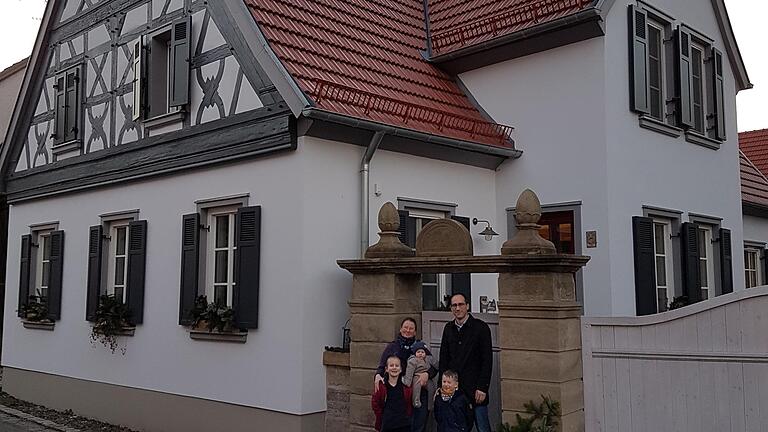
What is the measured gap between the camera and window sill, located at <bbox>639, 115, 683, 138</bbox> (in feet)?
36.6

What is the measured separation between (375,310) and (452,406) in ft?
5.05

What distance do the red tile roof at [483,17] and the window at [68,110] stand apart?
5.94m

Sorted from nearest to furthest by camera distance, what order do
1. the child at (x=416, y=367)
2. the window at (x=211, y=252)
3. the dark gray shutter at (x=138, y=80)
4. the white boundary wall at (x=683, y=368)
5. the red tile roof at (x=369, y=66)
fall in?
1. the white boundary wall at (x=683, y=368)
2. the child at (x=416, y=367)
3. the red tile roof at (x=369, y=66)
4. the window at (x=211, y=252)
5. the dark gray shutter at (x=138, y=80)

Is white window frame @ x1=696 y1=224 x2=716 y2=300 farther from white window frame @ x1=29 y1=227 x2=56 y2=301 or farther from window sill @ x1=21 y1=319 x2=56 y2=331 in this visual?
white window frame @ x1=29 y1=227 x2=56 y2=301

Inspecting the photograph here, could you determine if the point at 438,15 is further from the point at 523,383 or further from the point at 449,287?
the point at 523,383

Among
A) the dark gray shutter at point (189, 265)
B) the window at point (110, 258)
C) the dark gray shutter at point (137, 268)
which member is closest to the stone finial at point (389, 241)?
the dark gray shutter at point (189, 265)

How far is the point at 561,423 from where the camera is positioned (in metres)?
6.87

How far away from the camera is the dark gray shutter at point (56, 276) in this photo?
13219mm

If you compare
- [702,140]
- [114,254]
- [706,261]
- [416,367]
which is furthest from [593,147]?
[114,254]

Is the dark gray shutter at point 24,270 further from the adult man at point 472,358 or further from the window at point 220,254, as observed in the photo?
the adult man at point 472,358

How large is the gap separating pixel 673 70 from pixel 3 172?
12.0 meters

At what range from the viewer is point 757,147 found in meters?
22.8

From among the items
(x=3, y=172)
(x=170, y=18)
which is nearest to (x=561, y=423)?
(x=170, y=18)

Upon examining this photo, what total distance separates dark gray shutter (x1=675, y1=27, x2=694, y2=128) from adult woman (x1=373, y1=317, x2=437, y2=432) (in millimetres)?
6428
